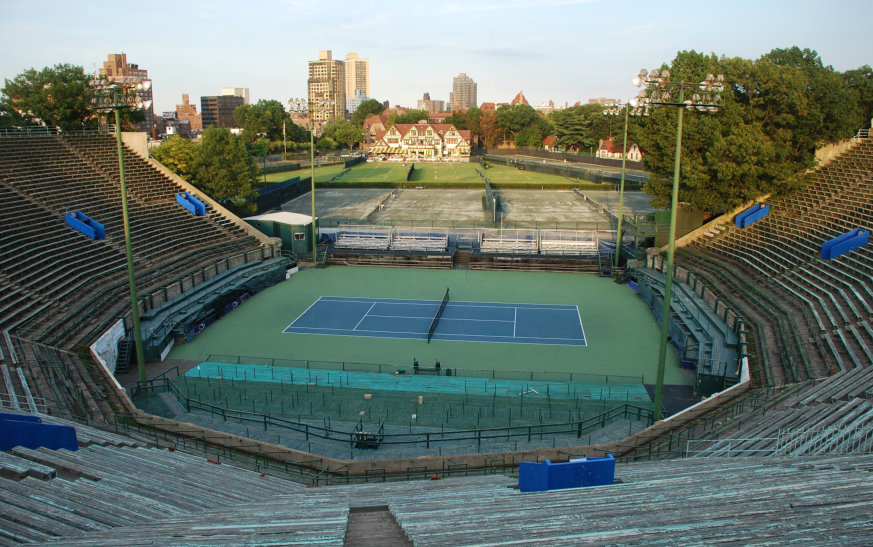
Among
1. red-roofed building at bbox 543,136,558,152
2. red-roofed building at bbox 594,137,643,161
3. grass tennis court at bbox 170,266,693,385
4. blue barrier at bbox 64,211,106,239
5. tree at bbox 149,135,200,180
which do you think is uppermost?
red-roofed building at bbox 543,136,558,152

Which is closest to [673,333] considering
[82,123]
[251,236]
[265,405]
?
[265,405]

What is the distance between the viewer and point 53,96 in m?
40.6

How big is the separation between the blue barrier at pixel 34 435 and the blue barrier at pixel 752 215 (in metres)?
32.5

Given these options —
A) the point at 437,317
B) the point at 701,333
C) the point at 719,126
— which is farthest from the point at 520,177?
the point at 701,333

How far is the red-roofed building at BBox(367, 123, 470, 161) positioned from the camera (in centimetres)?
13225

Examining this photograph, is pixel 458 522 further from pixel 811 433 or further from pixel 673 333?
pixel 673 333

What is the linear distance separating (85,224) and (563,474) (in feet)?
91.6

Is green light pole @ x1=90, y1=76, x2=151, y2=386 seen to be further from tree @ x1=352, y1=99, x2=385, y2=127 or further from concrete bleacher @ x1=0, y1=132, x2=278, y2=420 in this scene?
tree @ x1=352, y1=99, x2=385, y2=127

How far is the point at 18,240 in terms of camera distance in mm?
25875

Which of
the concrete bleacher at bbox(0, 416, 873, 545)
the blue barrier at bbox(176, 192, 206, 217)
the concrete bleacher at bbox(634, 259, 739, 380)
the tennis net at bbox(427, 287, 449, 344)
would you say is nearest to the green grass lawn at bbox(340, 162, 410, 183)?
the blue barrier at bbox(176, 192, 206, 217)

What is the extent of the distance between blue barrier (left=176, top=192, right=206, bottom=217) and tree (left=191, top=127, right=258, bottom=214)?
4046 mm

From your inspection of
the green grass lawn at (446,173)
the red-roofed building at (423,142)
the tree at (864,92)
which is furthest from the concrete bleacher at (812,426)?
the red-roofed building at (423,142)

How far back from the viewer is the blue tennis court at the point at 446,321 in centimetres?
2669

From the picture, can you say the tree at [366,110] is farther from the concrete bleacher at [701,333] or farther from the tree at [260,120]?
the concrete bleacher at [701,333]
